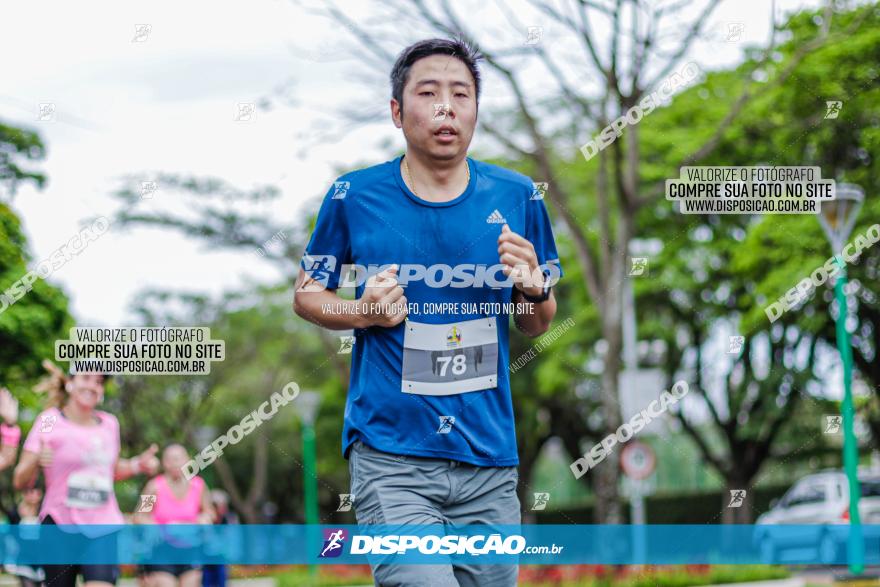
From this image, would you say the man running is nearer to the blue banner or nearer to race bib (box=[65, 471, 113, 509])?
the blue banner

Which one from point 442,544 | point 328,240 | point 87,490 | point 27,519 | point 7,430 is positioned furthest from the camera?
point 27,519

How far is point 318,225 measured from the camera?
3092 mm

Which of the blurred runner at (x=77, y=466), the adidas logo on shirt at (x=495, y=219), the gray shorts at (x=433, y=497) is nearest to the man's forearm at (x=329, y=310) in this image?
the gray shorts at (x=433, y=497)

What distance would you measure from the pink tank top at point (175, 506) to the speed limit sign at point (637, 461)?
8171 mm

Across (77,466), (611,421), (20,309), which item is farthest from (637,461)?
(77,466)

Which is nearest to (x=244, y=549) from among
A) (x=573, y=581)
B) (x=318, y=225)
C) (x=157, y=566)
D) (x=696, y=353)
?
(x=573, y=581)

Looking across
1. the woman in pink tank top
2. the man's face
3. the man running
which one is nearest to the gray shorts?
the man running

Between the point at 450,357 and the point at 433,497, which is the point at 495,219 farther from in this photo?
the point at 433,497

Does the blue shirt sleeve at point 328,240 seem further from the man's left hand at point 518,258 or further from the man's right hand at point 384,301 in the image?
the man's left hand at point 518,258

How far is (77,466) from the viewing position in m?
5.71

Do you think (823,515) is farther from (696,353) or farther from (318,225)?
(318,225)

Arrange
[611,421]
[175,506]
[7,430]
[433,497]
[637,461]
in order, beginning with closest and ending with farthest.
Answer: [433,497]
[7,430]
[175,506]
[611,421]
[637,461]

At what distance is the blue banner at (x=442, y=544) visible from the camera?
110 inches

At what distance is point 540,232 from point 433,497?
2.56 ft
